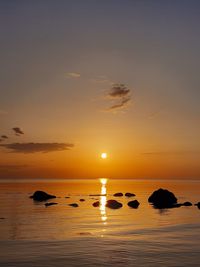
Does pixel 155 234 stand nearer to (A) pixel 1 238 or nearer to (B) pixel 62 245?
(B) pixel 62 245

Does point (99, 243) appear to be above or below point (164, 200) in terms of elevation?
below

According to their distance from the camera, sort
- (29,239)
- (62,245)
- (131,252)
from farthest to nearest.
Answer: (29,239), (62,245), (131,252)

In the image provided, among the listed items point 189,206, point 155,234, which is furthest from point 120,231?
point 189,206

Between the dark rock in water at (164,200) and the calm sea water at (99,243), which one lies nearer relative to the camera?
the calm sea water at (99,243)

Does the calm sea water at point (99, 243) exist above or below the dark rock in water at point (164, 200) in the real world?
below

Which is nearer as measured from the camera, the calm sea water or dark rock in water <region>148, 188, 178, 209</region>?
the calm sea water

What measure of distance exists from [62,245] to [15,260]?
756cm

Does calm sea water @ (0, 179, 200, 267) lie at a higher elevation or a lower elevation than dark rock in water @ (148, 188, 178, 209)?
lower

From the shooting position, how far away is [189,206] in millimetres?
86250

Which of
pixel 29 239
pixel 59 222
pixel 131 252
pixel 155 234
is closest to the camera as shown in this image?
pixel 131 252

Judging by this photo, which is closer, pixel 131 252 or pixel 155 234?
pixel 131 252

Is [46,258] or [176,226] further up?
[176,226]

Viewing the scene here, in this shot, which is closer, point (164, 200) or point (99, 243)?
point (99, 243)

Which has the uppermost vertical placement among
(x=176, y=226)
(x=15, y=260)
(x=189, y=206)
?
(x=189, y=206)
